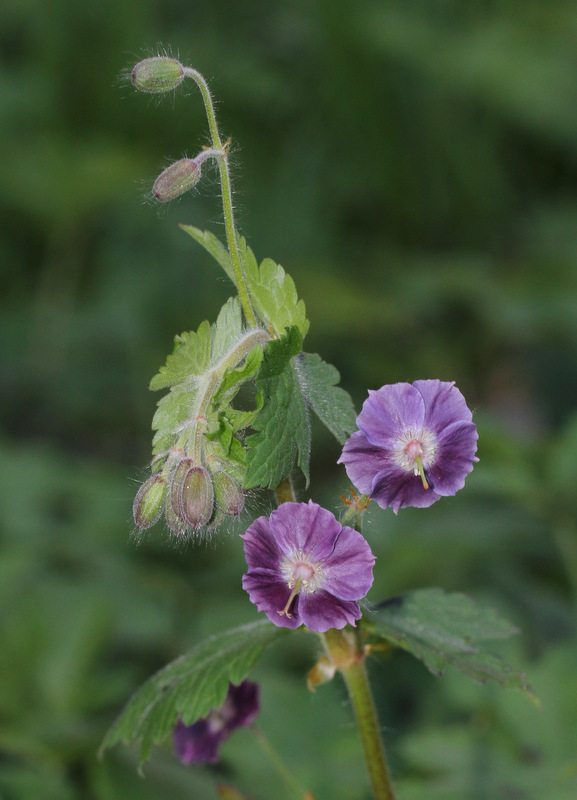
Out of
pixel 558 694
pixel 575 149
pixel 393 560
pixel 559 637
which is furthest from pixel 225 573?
pixel 575 149

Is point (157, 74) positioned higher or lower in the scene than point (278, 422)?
higher

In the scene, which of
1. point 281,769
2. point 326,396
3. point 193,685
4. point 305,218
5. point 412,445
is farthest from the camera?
point 305,218

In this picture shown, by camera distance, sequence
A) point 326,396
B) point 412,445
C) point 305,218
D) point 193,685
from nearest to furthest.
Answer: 1. point 412,445
2. point 326,396
3. point 193,685
4. point 305,218

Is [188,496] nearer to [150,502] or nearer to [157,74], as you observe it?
[150,502]

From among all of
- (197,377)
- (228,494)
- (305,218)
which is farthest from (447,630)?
(305,218)

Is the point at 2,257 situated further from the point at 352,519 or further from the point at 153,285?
the point at 352,519

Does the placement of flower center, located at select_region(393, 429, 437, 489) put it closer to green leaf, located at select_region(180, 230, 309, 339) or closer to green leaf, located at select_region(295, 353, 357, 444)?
green leaf, located at select_region(295, 353, 357, 444)

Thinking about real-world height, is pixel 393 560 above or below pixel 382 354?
below
